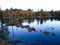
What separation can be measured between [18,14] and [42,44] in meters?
42.6

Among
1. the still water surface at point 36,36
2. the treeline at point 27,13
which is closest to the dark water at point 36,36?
the still water surface at point 36,36

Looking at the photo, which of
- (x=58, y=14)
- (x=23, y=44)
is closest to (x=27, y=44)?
(x=23, y=44)

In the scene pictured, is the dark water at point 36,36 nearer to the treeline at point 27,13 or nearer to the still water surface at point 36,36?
the still water surface at point 36,36

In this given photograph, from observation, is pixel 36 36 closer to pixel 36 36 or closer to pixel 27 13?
pixel 36 36

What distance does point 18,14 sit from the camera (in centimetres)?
5988

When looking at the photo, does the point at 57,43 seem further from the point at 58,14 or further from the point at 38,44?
the point at 58,14

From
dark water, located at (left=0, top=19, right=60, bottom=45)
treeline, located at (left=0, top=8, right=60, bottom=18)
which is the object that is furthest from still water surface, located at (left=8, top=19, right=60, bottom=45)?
treeline, located at (left=0, top=8, right=60, bottom=18)

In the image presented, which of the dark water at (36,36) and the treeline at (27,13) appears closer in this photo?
the dark water at (36,36)

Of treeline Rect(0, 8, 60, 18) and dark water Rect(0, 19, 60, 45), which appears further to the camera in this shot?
treeline Rect(0, 8, 60, 18)

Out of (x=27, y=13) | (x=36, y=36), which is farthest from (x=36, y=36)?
(x=27, y=13)

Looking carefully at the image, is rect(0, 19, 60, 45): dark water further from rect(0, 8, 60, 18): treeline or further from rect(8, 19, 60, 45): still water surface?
rect(0, 8, 60, 18): treeline

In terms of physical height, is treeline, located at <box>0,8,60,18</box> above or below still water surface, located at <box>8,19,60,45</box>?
above

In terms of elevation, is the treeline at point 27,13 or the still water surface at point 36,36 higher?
the treeline at point 27,13

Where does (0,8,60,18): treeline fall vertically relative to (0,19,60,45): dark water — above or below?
above
